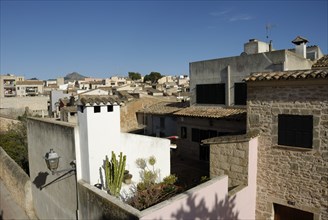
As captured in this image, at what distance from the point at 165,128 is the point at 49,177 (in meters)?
13.6

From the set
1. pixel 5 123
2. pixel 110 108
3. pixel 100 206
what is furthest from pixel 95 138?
pixel 5 123

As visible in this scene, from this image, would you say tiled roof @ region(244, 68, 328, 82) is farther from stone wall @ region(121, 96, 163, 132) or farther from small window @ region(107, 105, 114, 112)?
stone wall @ region(121, 96, 163, 132)

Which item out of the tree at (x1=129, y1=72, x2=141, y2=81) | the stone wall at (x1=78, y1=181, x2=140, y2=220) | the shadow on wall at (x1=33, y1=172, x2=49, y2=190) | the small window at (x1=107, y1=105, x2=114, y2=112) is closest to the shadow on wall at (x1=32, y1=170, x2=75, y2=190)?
the shadow on wall at (x1=33, y1=172, x2=49, y2=190)

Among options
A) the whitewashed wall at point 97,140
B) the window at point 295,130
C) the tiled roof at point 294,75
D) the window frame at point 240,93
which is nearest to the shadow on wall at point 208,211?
the window at point 295,130

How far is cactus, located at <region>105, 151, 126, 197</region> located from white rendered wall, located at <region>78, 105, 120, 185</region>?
0.85 feet

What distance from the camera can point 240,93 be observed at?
15805 millimetres

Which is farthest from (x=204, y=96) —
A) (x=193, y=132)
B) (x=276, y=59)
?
(x=276, y=59)

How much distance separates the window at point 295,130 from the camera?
8286 millimetres

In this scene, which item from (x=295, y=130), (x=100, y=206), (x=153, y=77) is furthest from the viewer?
(x=153, y=77)

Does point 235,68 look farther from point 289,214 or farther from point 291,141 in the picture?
point 289,214

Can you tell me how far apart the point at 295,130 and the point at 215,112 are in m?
7.62

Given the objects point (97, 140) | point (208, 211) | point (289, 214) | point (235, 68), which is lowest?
point (289, 214)

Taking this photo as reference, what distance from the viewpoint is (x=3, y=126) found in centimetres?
3234

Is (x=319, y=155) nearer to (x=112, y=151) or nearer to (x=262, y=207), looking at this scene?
(x=262, y=207)
